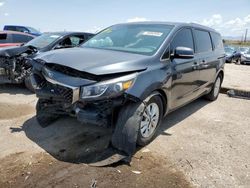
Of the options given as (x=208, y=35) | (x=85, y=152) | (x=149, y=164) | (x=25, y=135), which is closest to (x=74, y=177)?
(x=85, y=152)

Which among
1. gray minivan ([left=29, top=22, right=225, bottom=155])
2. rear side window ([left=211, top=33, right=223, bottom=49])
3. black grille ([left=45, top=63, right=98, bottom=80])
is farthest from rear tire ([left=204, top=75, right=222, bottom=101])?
black grille ([left=45, top=63, right=98, bottom=80])

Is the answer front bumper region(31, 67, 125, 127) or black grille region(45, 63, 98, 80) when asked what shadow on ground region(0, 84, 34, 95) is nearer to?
black grille region(45, 63, 98, 80)

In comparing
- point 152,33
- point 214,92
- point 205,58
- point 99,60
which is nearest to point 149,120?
point 99,60

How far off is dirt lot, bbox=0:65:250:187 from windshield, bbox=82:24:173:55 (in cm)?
139

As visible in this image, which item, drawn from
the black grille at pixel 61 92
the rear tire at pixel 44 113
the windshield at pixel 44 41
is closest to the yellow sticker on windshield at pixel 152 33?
the black grille at pixel 61 92

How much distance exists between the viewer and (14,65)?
22.5ft

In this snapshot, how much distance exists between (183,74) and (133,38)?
1036mm

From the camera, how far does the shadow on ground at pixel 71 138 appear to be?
12.0 ft

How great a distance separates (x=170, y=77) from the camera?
4.21 meters

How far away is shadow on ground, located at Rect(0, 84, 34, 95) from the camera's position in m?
7.11

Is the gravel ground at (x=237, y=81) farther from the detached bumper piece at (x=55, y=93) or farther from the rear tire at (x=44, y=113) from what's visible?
the detached bumper piece at (x=55, y=93)

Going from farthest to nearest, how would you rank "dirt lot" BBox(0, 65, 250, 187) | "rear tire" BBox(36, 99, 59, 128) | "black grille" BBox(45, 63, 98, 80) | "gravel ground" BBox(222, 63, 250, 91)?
1. "gravel ground" BBox(222, 63, 250, 91)
2. "rear tire" BBox(36, 99, 59, 128)
3. "black grille" BBox(45, 63, 98, 80)
4. "dirt lot" BBox(0, 65, 250, 187)

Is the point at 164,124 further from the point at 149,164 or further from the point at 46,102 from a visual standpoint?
the point at 46,102

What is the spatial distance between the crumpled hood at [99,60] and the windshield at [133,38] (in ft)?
1.03
